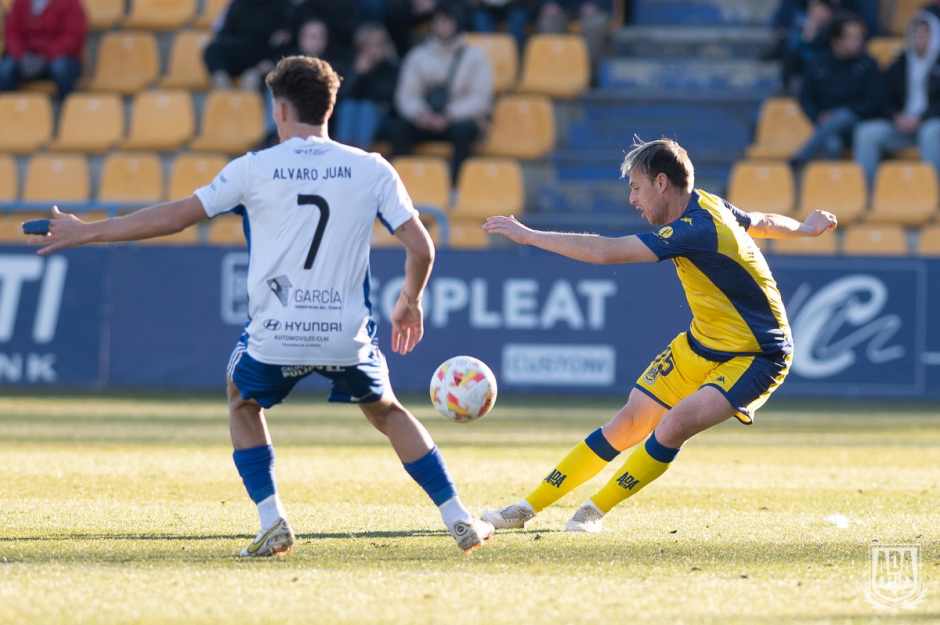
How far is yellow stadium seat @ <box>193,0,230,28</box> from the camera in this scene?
71.1 feet

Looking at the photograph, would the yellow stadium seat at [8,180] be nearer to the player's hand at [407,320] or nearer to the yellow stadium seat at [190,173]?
the yellow stadium seat at [190,173]

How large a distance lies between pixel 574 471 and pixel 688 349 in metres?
0.79

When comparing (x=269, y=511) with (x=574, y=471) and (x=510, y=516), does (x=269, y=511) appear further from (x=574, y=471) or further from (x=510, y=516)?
(x=574, y=471)

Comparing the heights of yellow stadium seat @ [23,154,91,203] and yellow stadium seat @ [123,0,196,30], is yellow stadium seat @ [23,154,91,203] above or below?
below

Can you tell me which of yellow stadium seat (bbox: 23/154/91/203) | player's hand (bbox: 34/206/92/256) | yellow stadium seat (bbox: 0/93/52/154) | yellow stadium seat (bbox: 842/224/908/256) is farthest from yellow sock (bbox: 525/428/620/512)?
yellow stadium seat (bbox: 0/93/52/154)

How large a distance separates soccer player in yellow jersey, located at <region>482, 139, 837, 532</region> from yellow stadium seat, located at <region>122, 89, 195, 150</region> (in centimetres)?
1276

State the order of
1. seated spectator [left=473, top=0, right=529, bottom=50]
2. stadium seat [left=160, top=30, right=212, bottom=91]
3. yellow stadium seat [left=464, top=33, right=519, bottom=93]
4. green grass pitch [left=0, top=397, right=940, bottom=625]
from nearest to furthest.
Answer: green grass pitch [left=0, top=397, right=940, bottom=625]
yellow stadium seat [left=464, top=33, right=519, bottom=93]
seated spectator [left=473, top=0, right=529, bottom=50]
stadium seat [left=160, top=30, right=212, bottom=91]

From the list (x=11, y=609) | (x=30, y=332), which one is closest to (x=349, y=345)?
(x=11, y=609)

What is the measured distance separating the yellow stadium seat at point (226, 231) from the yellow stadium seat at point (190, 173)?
495mm

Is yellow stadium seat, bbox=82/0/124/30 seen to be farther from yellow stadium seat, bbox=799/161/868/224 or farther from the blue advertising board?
yellow stadium seat, bbox=799/161/868/224

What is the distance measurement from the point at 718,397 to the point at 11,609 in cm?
344

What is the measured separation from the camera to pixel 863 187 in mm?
18141

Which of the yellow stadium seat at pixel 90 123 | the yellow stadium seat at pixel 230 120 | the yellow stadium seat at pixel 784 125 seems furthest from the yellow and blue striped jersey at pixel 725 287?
the yellow stadium seat at pixel 90 123

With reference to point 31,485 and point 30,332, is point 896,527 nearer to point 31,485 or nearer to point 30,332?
point 31,485
